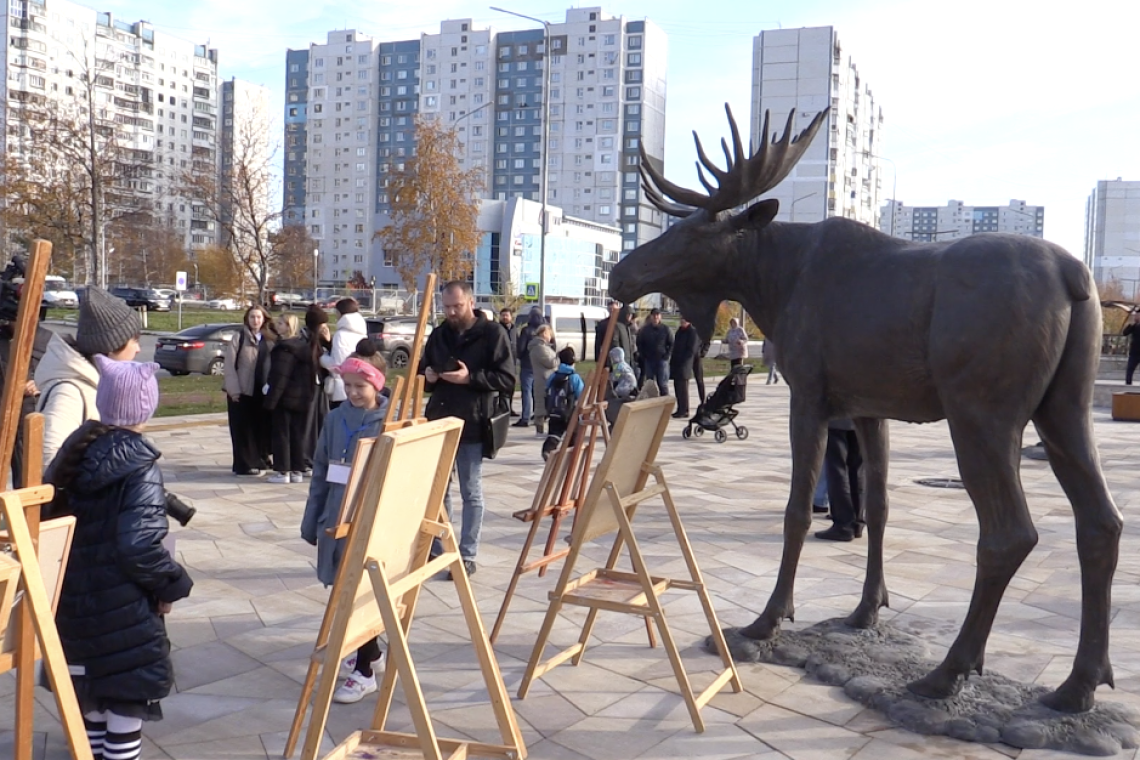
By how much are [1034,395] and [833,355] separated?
93 cm

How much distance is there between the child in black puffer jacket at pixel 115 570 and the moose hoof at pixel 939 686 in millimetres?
3123

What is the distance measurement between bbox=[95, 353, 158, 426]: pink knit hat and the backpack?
918 cm

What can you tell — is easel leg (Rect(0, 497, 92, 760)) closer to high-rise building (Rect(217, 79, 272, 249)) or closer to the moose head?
the moose head

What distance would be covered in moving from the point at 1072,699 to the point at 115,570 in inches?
153

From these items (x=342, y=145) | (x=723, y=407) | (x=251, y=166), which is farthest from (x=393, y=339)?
(x=342, y=145)

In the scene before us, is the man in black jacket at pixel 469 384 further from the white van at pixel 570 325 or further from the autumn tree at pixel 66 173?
the white van at pixel 570 325

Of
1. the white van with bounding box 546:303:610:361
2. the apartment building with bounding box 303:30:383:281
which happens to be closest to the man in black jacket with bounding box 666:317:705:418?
the white van with bounding box 546:303:610:361

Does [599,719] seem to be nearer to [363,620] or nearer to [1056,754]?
[363,620]

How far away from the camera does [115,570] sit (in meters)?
3.45

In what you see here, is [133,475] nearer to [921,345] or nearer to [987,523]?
[921,345]

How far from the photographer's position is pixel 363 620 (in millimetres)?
3273

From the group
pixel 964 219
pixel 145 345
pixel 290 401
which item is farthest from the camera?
pixel 964 219

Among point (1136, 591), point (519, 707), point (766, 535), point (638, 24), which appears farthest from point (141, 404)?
point (638, 24)

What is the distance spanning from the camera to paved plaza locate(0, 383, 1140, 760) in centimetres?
418
